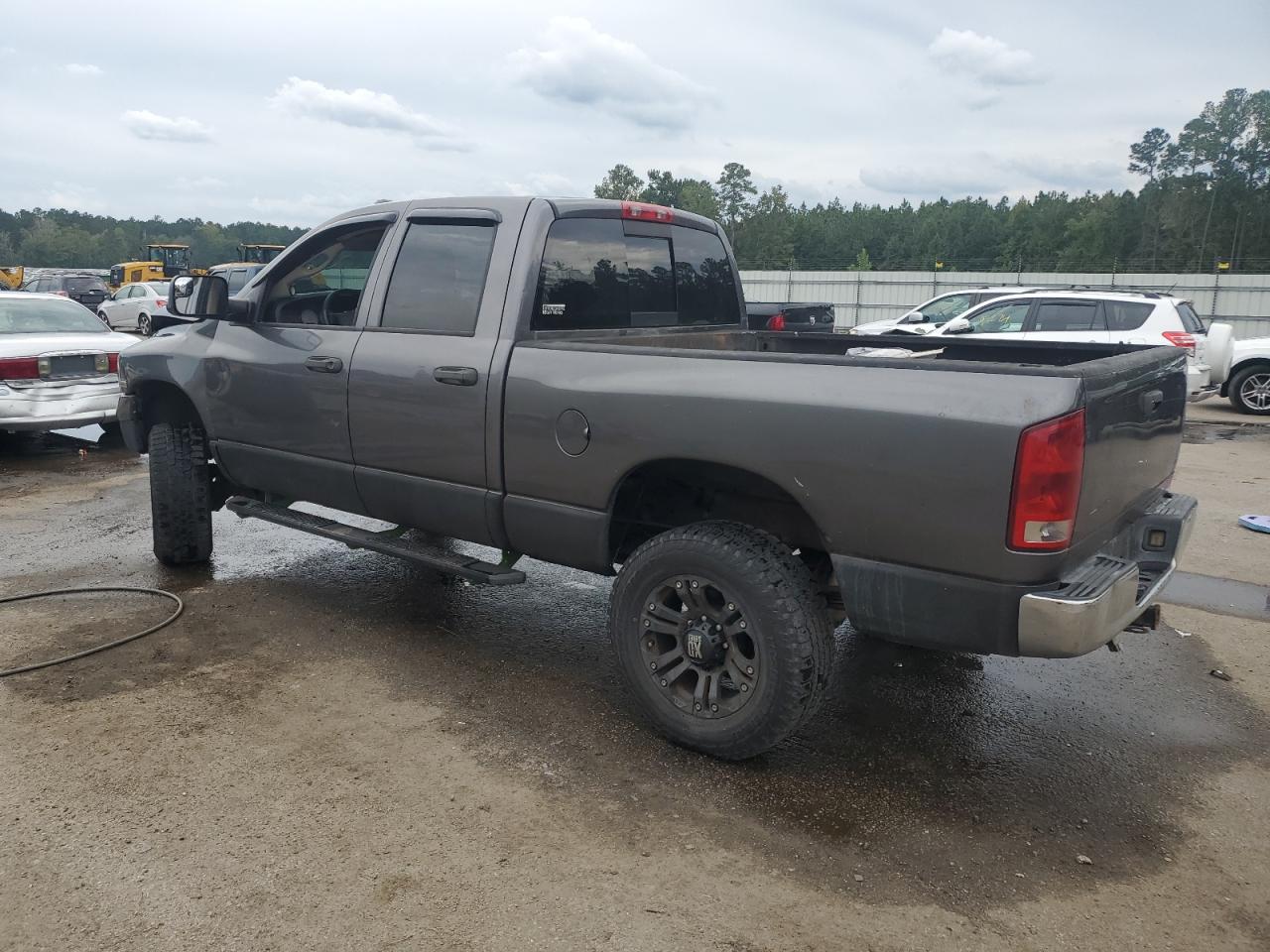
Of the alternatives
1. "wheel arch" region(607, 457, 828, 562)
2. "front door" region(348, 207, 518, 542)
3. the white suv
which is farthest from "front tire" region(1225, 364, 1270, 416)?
"front door" region(348, 207, 518, 542)

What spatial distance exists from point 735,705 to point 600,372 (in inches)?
50.5

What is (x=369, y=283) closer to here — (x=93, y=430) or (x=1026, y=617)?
(x=1026, y=617)

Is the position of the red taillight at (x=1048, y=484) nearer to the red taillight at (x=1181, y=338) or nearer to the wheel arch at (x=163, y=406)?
the wheel arch at (x=163, y=406)

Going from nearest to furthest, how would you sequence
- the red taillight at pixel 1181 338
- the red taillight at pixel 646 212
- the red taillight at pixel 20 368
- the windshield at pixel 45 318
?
the red taillight at pixel 646 212, the red taillight at pixel 20 368, the windshield at pixel 45 318, the red taillight at pixel 1181 338

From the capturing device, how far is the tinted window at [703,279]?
4.75 metres

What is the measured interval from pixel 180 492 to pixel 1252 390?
14.0 metres

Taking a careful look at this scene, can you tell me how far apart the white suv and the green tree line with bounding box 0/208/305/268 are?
297 ft

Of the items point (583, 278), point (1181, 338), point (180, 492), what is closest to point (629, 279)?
point (583, 278)

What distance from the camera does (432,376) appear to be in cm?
402

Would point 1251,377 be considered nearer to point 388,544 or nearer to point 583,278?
point 583,278

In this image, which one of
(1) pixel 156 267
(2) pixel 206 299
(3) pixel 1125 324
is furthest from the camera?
(1) pixel 156 267

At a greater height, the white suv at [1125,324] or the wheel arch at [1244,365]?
the white suv at [1125,324]

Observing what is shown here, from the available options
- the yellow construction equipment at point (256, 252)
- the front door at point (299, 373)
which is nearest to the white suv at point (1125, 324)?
the front door at point (299, 373)

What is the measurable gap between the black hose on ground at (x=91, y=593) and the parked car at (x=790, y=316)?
351 inches
